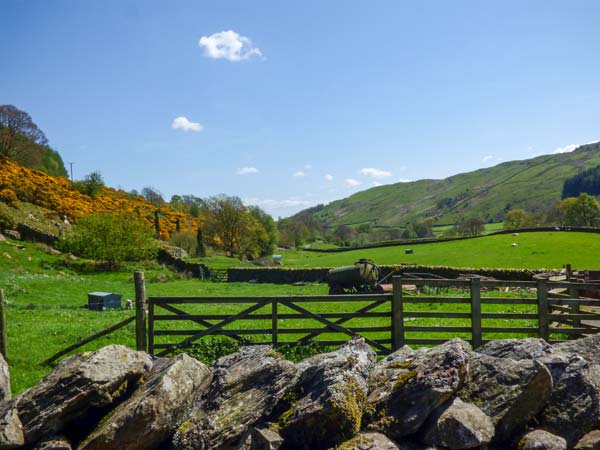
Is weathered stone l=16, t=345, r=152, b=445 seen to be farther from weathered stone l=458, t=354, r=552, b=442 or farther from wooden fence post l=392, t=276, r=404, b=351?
wooden fence post l=392, t=276, r=404, b=351

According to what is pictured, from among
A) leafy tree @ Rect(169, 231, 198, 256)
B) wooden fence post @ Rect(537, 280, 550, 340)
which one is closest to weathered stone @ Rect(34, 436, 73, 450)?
wooden fence post @ Rect(537, 280, 550, 340)

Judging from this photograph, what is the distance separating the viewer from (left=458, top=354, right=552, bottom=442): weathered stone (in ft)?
20.7

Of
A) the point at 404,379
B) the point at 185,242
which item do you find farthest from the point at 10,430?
the point at 185,242

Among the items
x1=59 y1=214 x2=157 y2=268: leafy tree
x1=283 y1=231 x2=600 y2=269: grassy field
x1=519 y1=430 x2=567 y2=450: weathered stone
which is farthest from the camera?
x1=59 y1=214 x2=157 y2=268: leafy tree

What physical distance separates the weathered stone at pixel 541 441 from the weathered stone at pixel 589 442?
41 centimetres

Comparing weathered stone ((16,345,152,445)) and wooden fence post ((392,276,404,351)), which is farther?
wooden fence post ((392,276,404,351))

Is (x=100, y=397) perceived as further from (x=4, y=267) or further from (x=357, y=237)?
(x=357, y=237)

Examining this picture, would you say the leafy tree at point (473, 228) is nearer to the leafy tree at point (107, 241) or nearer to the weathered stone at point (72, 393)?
the leafy tree at point (107, 241)

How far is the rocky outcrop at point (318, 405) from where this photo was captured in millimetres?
6008

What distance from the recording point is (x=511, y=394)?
6.37m

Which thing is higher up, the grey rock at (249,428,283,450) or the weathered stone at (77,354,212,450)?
the weathered stone at (77,354,212,450)

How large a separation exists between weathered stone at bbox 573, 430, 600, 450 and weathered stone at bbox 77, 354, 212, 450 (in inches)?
213

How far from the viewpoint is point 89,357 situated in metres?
6.86

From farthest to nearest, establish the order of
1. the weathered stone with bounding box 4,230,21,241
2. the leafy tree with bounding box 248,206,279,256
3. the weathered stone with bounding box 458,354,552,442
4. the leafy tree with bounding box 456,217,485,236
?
1. the leafy tree with bounding box 456,217,485,236
2. the leafy tree with bounding box 248,206,279,256
3. the weathered stone with bounding box 4,230,21,241
4. the weathered stone with bounding box 458,354,552,442
